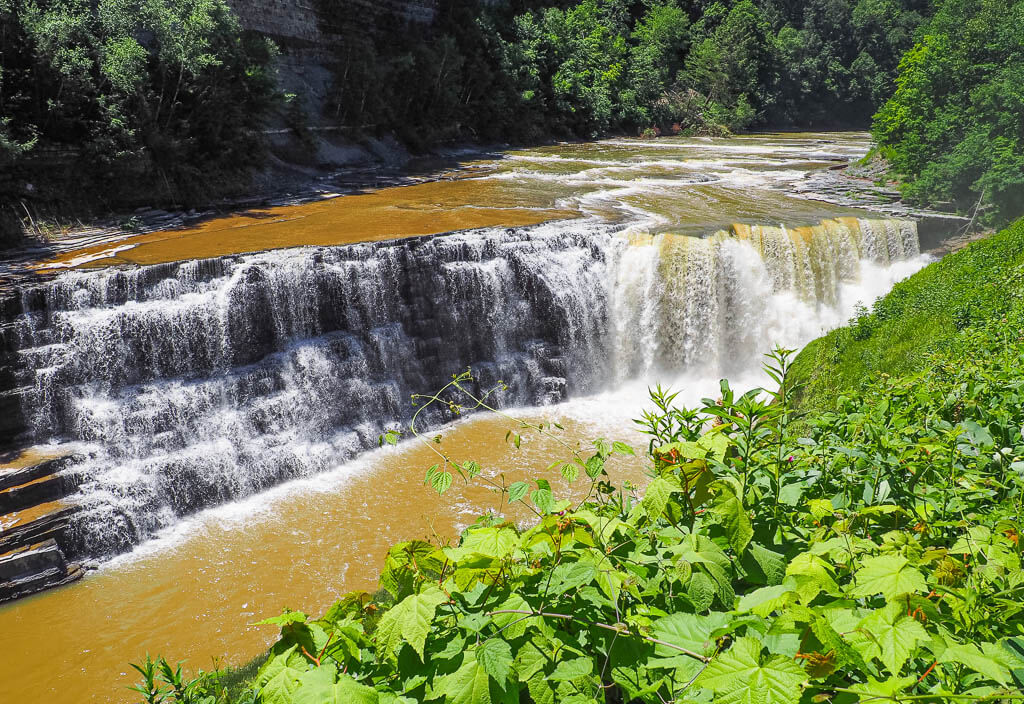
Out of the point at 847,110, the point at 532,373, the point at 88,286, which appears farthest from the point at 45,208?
the point at 847,110

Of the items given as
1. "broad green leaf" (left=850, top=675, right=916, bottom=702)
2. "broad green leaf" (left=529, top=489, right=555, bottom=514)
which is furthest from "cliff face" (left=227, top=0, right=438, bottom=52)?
"broad green leaf" (left=850, top=675, right=916, bottom=702)

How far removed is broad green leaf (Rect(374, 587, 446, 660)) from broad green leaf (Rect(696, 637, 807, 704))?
57 centimetres

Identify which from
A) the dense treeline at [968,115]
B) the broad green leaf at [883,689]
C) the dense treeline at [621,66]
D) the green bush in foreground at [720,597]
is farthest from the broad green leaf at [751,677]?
the dense treeline at [621,66]

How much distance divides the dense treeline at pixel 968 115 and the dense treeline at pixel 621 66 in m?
16.0

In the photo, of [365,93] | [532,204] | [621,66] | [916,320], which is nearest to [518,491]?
[916,320]

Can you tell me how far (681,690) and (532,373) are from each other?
11492 mm

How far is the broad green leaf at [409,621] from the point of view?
55.2 inches

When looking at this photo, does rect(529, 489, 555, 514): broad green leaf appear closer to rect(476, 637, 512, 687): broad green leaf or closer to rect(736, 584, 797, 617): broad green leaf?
rect(476, 637, 512, 687): broad green leaf

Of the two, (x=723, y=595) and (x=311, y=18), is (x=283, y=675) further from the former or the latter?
(x=311, y=18)

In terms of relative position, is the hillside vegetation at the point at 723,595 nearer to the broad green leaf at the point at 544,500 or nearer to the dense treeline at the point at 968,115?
the broad green leaf at the point at 544,500

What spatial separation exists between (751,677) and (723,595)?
0.34 metres

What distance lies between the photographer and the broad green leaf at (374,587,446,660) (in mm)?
1401

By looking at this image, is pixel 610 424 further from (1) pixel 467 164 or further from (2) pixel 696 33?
(2) pixel 696 33

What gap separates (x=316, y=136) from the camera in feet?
72.3
